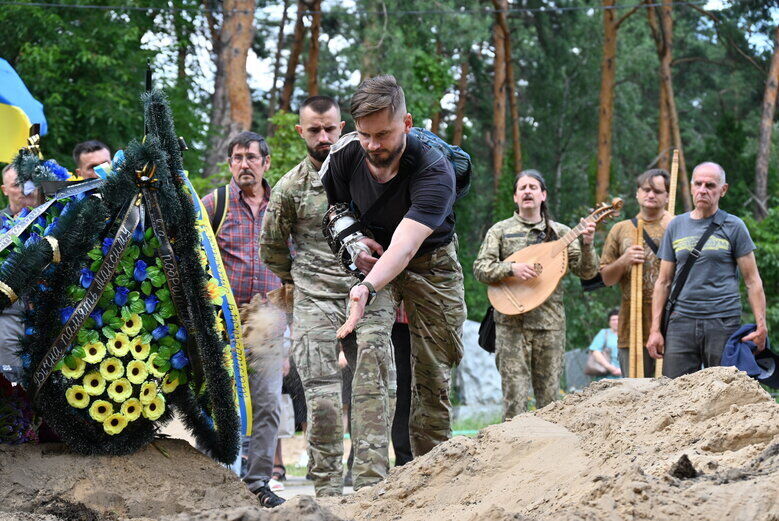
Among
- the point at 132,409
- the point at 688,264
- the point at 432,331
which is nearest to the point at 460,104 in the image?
the point at 688,264

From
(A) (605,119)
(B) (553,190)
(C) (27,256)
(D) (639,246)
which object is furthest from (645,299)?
(B) (553,190)

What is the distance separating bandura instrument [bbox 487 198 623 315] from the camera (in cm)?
842

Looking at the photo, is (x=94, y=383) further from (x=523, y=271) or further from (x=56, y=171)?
(x=523, y=271)

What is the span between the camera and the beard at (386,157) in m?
5.43

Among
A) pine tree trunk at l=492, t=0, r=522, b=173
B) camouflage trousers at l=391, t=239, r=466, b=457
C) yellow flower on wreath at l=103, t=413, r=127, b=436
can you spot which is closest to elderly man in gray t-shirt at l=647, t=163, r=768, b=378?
camouflage trousers at l=391, t=239, r=466, b=457

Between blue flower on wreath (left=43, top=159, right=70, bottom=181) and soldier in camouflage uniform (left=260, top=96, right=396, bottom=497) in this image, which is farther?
soldier in camouflage uniform (left=260, top=96, right=396, bottom=497)

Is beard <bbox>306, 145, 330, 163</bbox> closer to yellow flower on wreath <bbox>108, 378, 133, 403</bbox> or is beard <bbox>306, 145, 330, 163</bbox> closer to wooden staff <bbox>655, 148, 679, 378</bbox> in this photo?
yellow flower on wreath <bbox>108, 378, 133, 403</bbox>

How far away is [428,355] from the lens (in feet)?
21.2

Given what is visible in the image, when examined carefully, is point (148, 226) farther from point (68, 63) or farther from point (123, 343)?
point (68, 63)

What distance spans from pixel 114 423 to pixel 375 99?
197 cm

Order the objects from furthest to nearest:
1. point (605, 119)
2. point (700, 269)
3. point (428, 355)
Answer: point (605, 119) < point (700, 269) < point (428, 355)

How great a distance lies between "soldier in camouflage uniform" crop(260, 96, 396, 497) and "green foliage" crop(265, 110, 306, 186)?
9.06 meters

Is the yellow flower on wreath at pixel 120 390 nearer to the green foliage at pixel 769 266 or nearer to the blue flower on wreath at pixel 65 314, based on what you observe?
the blue flower on wreath at pixel 65 314

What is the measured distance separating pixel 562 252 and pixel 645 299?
32.2 inches
